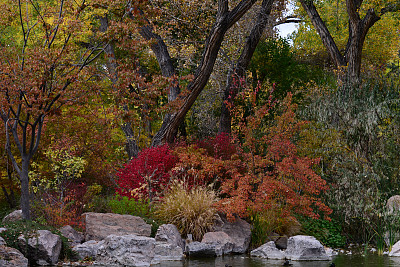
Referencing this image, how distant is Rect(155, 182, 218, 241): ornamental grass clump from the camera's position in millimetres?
9969

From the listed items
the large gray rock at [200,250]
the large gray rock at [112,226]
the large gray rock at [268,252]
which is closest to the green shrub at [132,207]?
the large gray rock at [112,226]

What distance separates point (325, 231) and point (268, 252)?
7.35ft

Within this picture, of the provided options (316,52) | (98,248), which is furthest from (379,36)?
(98,248)

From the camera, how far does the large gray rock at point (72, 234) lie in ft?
30.1

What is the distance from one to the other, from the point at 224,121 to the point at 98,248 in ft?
27.2

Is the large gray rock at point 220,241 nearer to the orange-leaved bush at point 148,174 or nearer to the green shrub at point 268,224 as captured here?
the green shrub at point 268,224

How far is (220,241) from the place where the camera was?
31.6 ft

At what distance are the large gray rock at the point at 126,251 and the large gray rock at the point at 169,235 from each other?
885 millimetres

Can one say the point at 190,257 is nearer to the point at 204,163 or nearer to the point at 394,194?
the point at 204,163

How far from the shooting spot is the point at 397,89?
36.5 feet

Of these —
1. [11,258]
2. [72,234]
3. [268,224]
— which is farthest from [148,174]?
[11,258]

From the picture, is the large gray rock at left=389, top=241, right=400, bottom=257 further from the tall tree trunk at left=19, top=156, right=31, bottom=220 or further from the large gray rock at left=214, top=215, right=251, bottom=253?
the tall tree trunk at left=19, top=156, right=31, bottom=220

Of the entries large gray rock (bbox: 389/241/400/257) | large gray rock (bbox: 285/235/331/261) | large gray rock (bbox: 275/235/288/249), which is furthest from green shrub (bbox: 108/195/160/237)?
large gray rock (bbox: 389/241/400/257)

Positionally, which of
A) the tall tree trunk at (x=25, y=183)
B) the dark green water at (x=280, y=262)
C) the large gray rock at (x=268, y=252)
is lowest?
the dark green water at (x=280, y=262)
